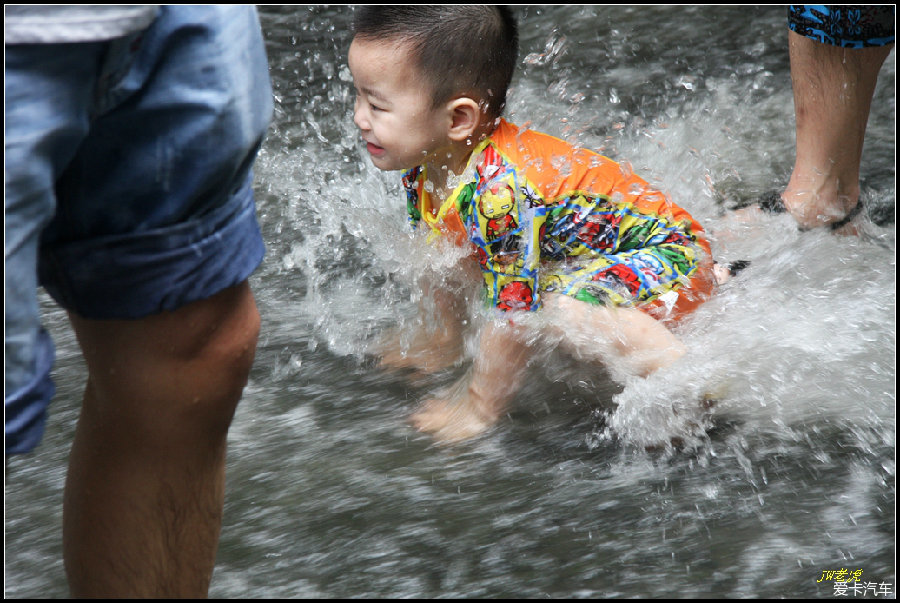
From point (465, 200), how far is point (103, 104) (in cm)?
113

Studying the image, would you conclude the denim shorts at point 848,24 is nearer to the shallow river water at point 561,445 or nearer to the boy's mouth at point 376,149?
the shallow river water at point 561,445

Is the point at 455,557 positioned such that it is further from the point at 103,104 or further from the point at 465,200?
the point at 103,104

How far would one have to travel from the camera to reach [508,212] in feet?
6.55

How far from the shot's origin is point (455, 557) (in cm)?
172

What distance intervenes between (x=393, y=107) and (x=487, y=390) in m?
0.66

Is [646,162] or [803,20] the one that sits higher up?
[803,20]

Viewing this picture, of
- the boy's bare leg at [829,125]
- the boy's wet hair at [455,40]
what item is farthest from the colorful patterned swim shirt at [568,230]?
the boy's bare leg at [829,125]

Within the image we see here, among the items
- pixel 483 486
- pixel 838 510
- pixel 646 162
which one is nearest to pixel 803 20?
pixel 646 162

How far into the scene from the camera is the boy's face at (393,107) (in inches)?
78.4

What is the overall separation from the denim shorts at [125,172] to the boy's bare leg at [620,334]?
3.20 feet

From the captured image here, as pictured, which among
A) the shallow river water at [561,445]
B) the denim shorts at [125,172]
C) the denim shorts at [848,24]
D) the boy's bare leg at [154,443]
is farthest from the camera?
the denim shorts at [848,24]

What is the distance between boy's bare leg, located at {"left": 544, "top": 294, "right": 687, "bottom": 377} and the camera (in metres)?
2.02

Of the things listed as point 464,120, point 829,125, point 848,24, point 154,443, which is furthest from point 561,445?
point 848,24

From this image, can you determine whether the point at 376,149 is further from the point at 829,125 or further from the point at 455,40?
the point at 829,125
